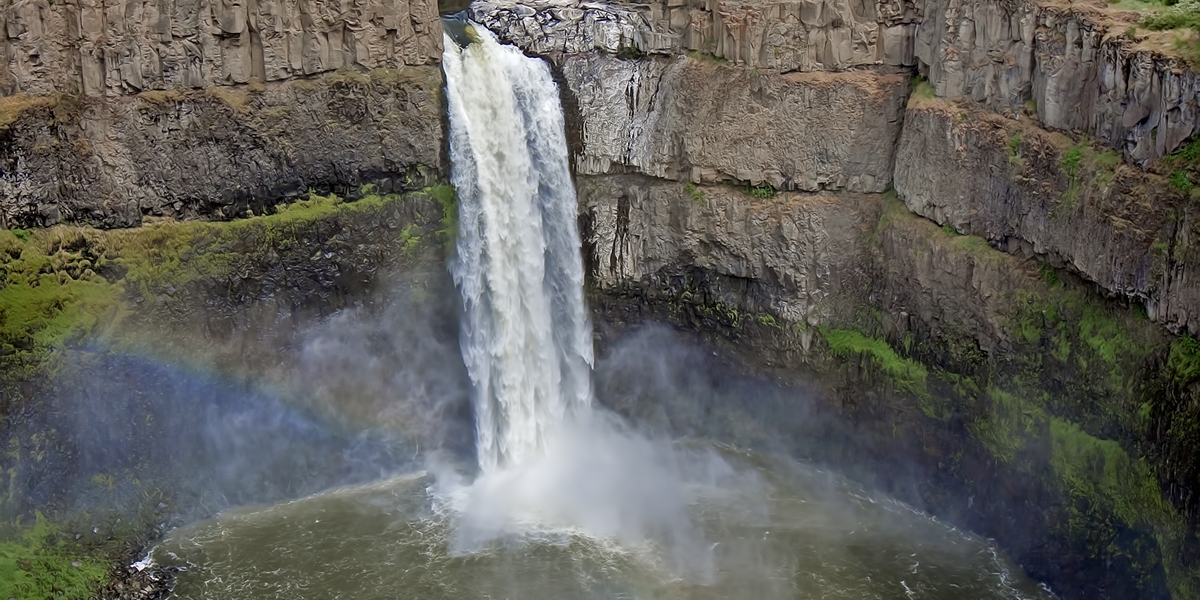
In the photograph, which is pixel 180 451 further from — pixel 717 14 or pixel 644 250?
pixel 717 14

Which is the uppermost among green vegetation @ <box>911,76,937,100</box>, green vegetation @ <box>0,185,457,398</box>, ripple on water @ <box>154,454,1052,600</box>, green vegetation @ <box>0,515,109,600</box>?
green vegetation @ <box>911,76,937,100</box>

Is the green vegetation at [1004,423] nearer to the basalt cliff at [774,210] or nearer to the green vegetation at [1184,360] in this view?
the basalt cliff at [774,210]

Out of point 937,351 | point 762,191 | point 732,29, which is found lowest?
point 937,351

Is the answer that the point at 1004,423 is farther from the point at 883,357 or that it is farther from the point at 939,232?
the point at 939,232

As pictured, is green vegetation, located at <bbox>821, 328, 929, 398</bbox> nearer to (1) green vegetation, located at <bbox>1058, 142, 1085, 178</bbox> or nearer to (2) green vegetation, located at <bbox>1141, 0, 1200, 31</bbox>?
(1) green vegetation, located at <bbox>1058, 142, 1085, 178</bbox>

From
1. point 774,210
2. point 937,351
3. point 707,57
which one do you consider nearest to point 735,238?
point 774,210

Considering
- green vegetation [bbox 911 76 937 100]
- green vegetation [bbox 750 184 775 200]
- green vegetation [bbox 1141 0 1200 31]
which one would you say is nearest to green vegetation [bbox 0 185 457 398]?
green vegetation [bbox 750 184 775 200]

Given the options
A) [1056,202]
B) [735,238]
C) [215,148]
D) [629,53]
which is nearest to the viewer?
[1056,202]

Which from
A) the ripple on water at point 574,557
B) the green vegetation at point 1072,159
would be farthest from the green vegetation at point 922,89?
the ripple on water at point 574,557
